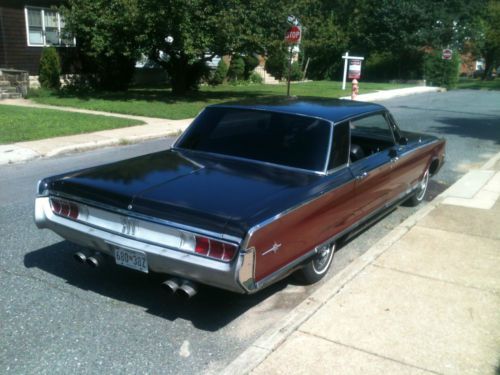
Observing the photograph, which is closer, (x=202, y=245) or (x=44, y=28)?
(x=202, y=245)

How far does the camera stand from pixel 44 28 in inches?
840

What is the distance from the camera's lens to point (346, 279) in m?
4.51

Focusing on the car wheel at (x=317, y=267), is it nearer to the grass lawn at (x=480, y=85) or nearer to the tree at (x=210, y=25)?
the tree at (x=210, y=25)

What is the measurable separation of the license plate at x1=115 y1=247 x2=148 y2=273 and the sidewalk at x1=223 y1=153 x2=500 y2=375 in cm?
96

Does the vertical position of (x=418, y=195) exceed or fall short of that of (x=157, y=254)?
it falls short

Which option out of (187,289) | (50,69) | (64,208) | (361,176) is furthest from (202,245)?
(50,69)

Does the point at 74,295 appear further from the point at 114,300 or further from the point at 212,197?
the point at 212,197

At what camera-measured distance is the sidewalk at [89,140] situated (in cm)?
967

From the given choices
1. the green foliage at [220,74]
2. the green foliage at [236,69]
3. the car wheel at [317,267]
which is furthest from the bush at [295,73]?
the car wheel at [317,267]

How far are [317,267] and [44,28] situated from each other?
20.0 m

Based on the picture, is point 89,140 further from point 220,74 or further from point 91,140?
point 220,74

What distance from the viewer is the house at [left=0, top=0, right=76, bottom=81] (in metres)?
19.9

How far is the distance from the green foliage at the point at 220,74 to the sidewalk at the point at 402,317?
23052mm

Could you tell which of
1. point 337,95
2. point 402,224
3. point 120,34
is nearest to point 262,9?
point 120,34
